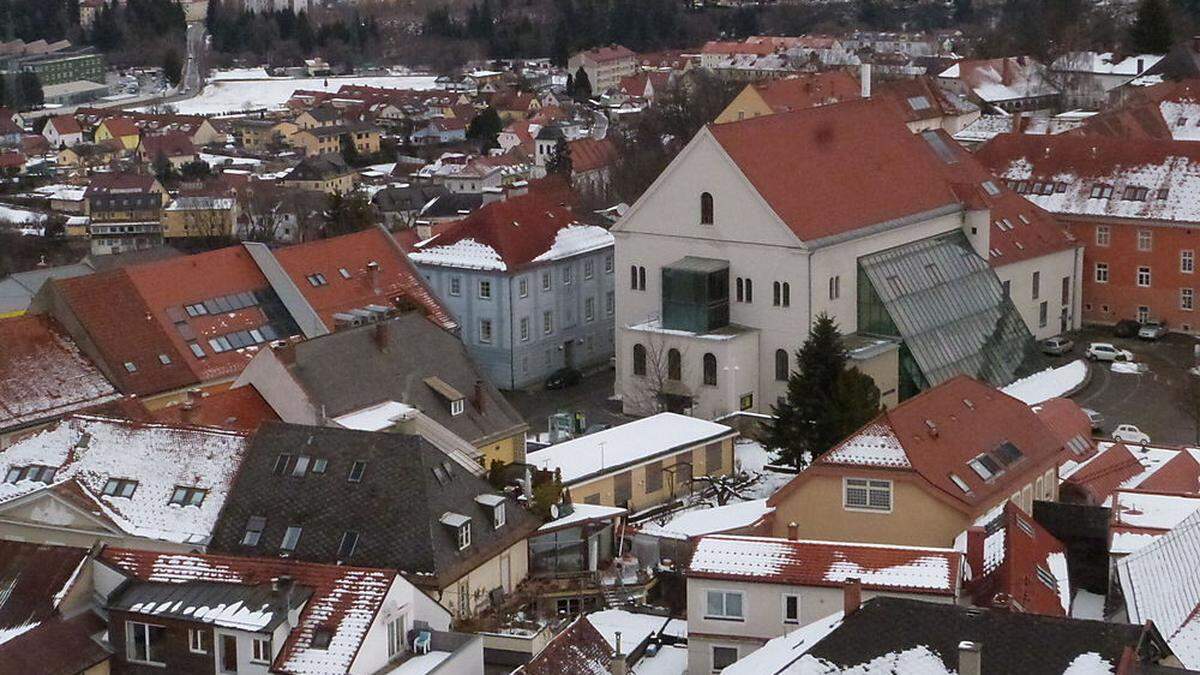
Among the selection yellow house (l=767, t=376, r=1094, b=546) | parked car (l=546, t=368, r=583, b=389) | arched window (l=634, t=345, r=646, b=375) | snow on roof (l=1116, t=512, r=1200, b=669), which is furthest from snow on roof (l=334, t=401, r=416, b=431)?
snow on roof (l=1116, t=512, r=1200, b=669)

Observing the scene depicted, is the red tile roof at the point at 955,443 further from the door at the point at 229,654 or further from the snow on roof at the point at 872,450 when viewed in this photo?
the door at the point at 229,654

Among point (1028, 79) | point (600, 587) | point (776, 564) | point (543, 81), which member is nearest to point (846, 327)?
point (600, 587)

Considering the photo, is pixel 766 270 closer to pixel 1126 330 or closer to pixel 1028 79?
pixel 1126 330

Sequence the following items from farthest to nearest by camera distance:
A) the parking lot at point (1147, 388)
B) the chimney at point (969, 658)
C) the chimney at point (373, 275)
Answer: the chimney at point (373, 275) < the parking lot at point (1147, 388) < the chimney at point (969, 658)

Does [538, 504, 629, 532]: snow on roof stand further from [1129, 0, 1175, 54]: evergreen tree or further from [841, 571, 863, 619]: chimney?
[1129, 0, 1175, 54]: evergreen tree

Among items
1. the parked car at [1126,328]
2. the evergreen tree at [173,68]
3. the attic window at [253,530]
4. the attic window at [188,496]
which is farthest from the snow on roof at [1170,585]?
the evergreen tree at [173,68]

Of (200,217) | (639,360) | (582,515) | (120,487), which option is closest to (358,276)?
(639,360)

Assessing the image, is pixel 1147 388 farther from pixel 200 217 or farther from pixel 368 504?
pixel 200 217
